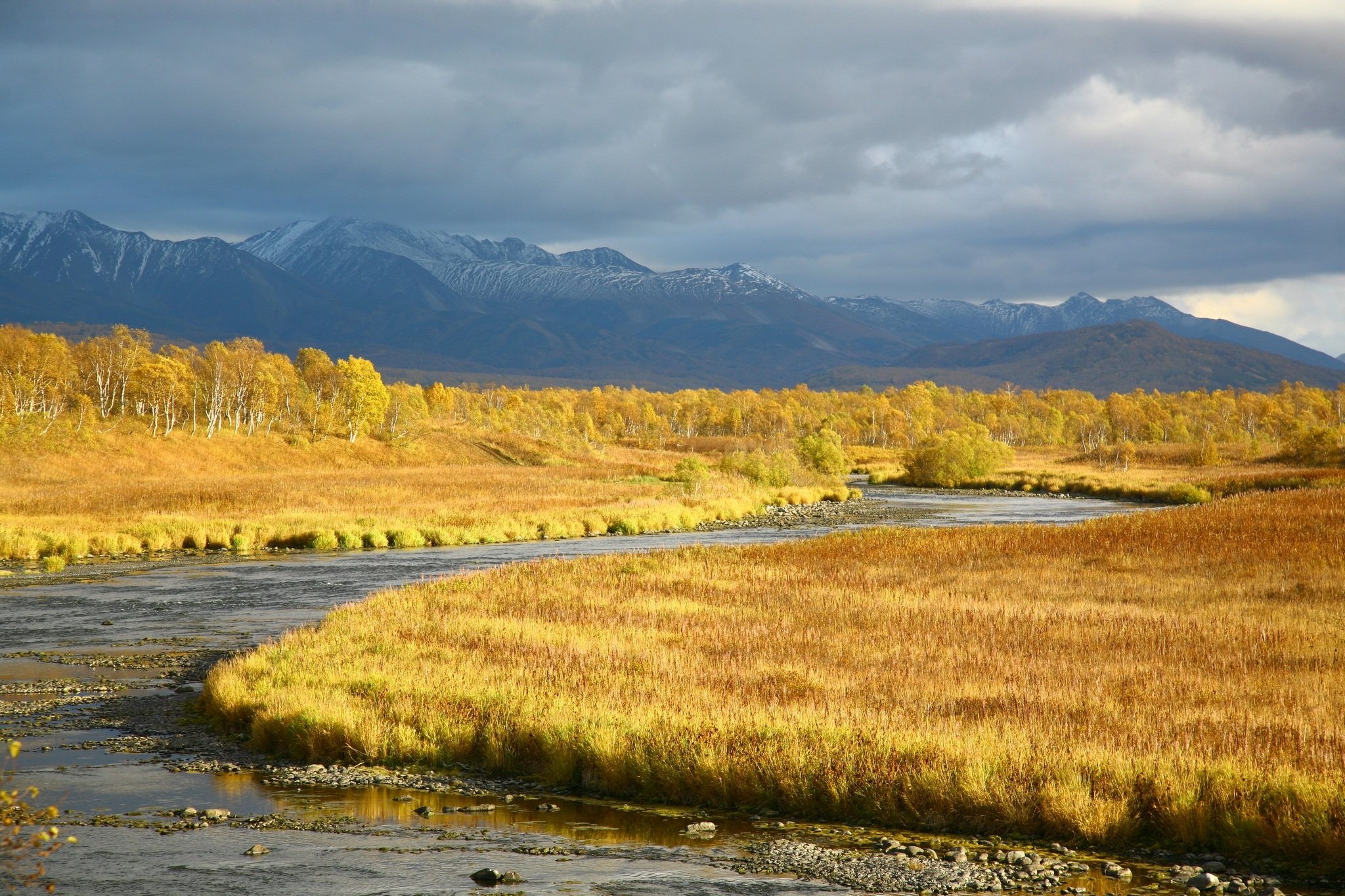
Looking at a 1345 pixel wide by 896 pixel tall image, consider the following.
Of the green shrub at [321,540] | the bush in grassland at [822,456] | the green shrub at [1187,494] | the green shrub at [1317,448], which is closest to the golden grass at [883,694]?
the green shrub at [321,540]

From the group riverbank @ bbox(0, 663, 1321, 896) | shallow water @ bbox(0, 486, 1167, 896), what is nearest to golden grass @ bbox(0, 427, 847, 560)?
shallow water @ bbox(0, 486, 1167, 896)

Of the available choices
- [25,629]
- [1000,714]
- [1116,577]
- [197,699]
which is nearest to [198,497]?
[25,629]

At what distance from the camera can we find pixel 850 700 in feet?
49.9

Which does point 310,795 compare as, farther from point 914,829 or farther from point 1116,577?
point 1116,577

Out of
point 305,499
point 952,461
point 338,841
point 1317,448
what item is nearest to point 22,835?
point 338,841

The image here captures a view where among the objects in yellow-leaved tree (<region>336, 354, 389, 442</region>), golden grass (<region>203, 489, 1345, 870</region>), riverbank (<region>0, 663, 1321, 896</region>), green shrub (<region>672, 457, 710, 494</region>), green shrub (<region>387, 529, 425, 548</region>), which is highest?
yellow-leaved tree (<region>336, 354, 389, 442</region>)

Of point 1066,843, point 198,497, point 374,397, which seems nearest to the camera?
point 1066,843

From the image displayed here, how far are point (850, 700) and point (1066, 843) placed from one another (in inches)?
179

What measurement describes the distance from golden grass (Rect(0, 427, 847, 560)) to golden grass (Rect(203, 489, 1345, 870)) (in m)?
21.4

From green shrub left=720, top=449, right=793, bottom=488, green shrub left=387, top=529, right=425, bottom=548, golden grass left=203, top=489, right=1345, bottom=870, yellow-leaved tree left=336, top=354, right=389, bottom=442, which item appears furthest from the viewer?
yellow-leaved tree left=336, top=354, right=389, bottom=442

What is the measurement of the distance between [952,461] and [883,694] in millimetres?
85915

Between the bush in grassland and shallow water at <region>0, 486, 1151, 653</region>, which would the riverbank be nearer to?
shallow water at <region>0, 486, 1151, 653</region>

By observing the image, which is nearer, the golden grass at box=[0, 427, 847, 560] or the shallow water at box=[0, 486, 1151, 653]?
the shallow water at box=[0, 486, 1151, 653]

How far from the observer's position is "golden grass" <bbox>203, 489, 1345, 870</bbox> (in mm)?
11312
